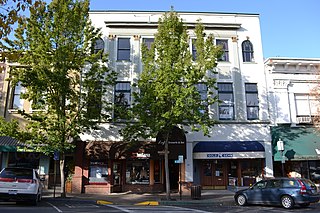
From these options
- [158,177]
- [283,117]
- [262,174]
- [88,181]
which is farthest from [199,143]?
[88,181]

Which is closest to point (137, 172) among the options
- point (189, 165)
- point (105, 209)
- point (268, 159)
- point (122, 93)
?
point (189, 165)

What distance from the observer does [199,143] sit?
20734mm

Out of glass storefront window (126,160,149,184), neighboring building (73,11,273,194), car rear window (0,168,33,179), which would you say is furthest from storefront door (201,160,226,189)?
car rear window (0,168,33,179)

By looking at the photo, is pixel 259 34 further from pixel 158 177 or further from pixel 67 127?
pixel 67 127

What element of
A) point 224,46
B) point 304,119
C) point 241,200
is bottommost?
point 241,200

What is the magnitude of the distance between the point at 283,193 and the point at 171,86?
7.78 m

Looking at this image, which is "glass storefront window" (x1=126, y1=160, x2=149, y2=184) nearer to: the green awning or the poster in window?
the poster in window

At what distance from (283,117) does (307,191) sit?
885cm

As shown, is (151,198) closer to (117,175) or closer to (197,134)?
(117,175)

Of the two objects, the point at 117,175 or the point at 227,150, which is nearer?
the point at 227,150

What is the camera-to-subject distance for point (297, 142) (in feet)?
67.1

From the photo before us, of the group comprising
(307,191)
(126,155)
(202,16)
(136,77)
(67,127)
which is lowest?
(307,191)

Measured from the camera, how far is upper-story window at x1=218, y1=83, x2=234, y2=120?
21891 millimetres

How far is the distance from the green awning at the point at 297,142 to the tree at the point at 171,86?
6.18 m
